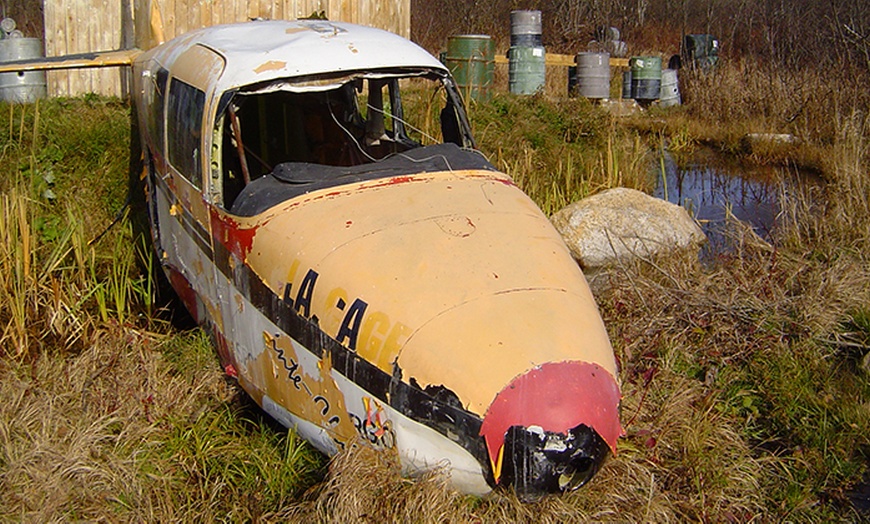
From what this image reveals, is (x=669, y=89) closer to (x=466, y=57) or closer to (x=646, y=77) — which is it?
(x=646, y=77)

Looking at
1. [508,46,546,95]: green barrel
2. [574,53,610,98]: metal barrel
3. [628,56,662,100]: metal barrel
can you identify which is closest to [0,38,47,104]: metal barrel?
[508,46,546,95]: green barrel

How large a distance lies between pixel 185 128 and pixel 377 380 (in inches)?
84.2

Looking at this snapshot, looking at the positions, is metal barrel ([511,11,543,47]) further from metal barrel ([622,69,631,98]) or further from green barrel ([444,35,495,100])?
metal barrel ([622,69,631,98])

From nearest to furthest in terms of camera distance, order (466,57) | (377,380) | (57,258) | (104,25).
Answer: (377,380) < (57,258) < (104,25) < (466,57)

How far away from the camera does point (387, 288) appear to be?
10.0ft

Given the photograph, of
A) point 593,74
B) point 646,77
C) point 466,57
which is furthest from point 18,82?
point 646,77

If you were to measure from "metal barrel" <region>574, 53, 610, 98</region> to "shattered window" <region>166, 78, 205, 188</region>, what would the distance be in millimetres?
10187

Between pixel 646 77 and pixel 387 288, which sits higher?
pixel 646 77

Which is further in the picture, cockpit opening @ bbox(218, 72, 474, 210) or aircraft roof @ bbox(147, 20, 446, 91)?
cockpit opening @ bbox(218, 72, 474, 210)

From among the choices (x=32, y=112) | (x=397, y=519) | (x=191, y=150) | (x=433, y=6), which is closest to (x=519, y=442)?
(x=397, y=519)

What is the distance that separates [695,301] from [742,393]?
79 cm

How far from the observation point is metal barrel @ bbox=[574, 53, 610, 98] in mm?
13766

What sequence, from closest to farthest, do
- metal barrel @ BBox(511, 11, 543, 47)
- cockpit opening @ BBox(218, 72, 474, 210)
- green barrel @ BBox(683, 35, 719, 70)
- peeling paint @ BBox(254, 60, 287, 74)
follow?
peeling paint @ BBox(254, 60, 287, 74) < cockpit opening @ BBox(218, 72, 474, 210) < metal barrel @ BBox(511, 11, 543, 47) < green barrel @ BBox(683, 35, 719, 70)

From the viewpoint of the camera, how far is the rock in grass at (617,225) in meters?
6.88
